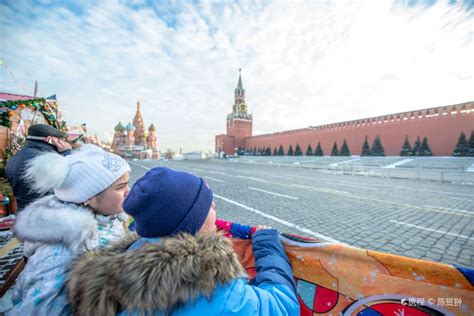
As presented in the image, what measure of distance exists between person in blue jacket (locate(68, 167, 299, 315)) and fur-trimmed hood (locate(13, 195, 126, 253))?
0.27 meters

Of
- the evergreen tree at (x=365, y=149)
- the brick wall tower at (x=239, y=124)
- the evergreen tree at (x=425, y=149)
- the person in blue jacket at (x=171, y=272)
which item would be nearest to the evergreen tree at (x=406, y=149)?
the evergreen tree at (x=425, y=149)

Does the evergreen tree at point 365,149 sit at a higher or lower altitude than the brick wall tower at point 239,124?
lower

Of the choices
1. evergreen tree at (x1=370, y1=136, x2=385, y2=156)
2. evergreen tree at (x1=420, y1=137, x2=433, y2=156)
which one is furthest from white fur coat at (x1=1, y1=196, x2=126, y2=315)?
evergreen tree at (x1=370, y1=136, x2=385, y2=156)

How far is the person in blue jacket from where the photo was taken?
73cm

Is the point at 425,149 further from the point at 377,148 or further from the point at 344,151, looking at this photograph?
the point at 344,151

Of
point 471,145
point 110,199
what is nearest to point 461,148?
point 471,145

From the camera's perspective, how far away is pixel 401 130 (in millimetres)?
28500

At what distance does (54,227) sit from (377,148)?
A: 3566 cm

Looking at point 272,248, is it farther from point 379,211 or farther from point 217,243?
point 379,211

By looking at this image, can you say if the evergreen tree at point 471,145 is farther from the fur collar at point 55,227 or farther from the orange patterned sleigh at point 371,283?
the fur collar at point 55,227

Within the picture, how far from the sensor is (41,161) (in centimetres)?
122

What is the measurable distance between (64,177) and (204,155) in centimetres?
7877

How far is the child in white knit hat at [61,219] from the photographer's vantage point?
935mm

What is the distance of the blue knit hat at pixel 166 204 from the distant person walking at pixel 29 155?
5.10 feet
